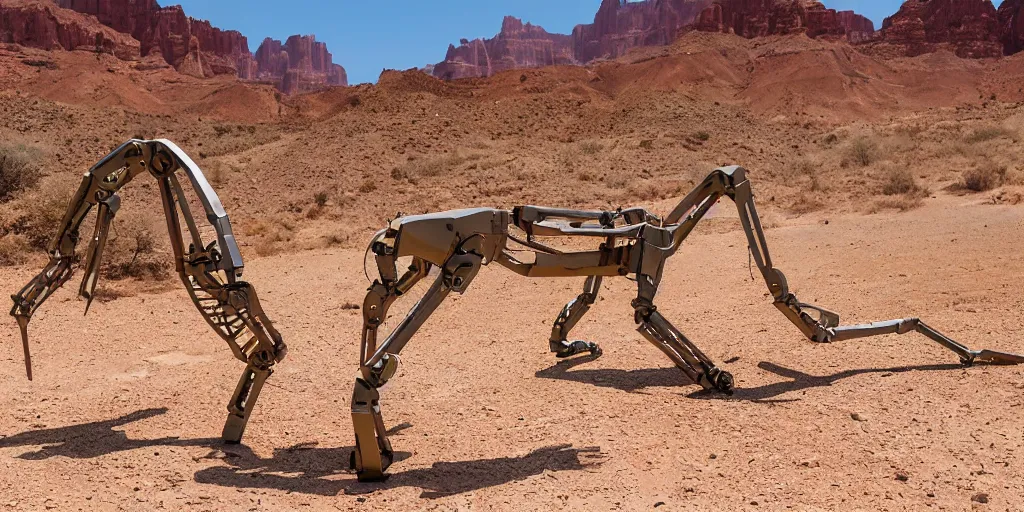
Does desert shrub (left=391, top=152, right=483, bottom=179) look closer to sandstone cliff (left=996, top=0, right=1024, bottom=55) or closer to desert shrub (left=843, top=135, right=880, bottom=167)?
desert shrub (left=843, top=135, right=880, bottom=167)

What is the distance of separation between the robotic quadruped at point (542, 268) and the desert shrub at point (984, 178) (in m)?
11.3

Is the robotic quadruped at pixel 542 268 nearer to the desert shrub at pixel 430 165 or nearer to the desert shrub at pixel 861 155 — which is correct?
the desert shrub at pixel 430 165

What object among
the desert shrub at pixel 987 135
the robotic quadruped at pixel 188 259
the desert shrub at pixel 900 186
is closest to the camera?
the robotic quadruped at pixel 188 259

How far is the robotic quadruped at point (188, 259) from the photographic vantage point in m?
5.38

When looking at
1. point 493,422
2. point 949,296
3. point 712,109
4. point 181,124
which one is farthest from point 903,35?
point 493,422

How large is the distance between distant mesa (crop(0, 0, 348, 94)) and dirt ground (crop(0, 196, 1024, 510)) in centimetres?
8705

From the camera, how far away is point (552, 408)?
649 centimetres

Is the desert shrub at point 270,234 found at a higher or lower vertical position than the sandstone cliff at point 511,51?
lower

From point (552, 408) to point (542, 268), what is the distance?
1.36 m

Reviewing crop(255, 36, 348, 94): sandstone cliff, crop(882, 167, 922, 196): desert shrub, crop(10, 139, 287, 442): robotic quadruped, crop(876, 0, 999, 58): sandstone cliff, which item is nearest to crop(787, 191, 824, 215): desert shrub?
crop(882, 167, 922, 196): desert shrub

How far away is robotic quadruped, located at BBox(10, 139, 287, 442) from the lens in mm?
5379

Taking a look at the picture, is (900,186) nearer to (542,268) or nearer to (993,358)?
(993,358)

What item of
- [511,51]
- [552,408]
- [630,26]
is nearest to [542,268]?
[552,408]

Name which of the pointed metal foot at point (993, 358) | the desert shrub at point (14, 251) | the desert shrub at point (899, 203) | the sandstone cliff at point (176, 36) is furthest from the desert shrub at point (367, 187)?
the sandstone cliff at point (176, 36)
